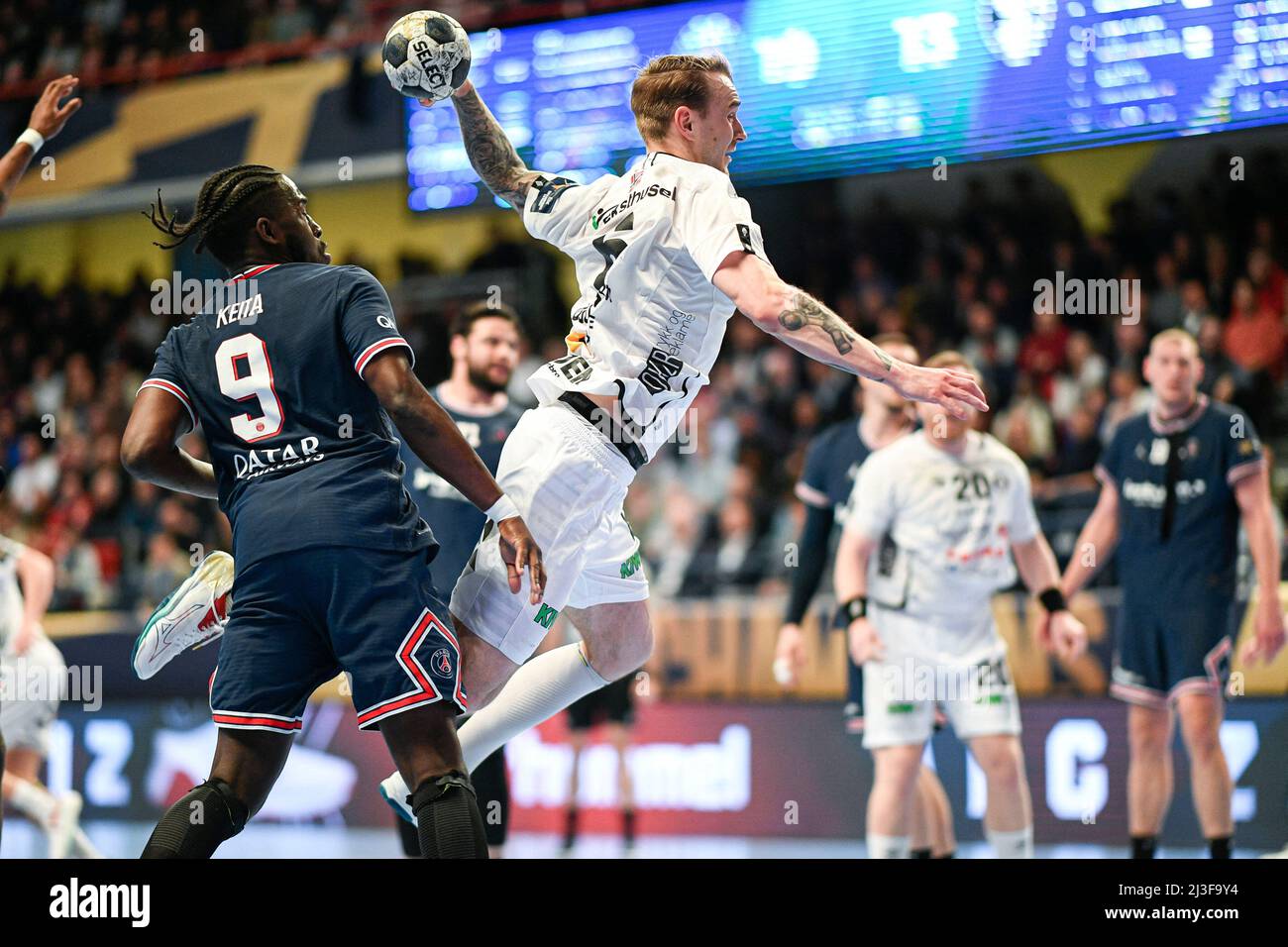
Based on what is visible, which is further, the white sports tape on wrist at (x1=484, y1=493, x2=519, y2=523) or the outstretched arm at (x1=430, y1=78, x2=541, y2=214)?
the outstretched arm at (x1=430, y1=78, x2=541, y2=214)

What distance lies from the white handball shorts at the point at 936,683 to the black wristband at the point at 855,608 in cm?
23

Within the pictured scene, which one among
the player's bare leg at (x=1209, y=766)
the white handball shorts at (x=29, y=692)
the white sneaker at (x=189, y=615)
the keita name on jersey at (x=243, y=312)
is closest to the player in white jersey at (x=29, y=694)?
the white handball shorts at (x=29, y=692)

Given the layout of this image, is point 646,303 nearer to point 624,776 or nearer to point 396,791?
point 396,791

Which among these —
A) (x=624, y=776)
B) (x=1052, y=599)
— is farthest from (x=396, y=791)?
(x=624, y=776)

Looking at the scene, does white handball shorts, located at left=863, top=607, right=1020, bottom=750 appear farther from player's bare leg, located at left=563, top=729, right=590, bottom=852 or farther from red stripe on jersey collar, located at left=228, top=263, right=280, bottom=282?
red stripe on jersey collar, located at left=228, top=263, right=280, bottom=282

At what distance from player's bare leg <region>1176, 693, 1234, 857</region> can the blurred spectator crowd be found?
2.92 metres

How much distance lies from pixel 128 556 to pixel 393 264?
15.8ft

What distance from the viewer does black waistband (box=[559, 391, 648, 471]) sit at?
434 cm

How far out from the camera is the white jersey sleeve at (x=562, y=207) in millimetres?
4520

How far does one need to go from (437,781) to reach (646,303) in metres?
1.65

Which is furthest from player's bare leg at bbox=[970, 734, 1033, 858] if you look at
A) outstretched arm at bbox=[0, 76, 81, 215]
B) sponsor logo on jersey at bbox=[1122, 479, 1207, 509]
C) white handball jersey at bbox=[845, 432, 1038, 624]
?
outstretched arm at bbox=[0, 76, 81, 215]

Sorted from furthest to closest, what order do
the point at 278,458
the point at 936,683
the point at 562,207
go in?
the point at 936,683, the point at 562,207, the point at 278,458

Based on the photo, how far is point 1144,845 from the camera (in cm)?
704
